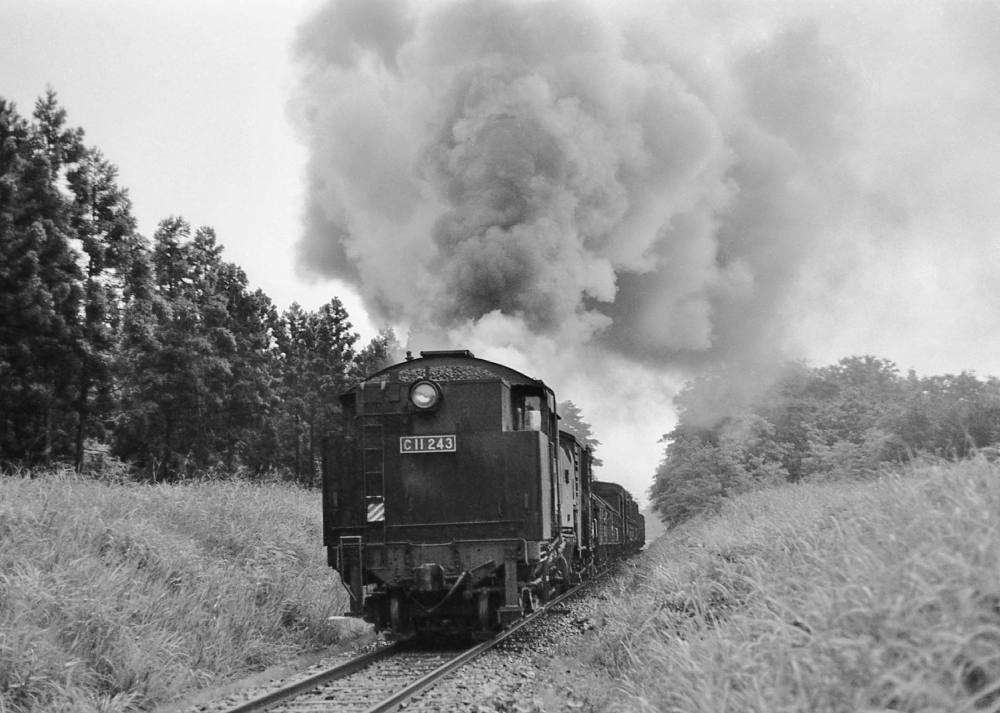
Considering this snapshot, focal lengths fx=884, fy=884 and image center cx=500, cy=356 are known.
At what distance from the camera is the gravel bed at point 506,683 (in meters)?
7.57

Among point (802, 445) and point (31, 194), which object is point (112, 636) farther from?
point (802, 445)

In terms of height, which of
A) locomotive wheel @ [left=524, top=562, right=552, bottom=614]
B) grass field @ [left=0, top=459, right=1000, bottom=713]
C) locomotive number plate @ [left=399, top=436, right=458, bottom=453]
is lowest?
locomotive wheel @ [left=524, top=562, right=552, bottom=614]

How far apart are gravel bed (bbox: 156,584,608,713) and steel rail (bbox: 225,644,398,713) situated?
0.83ft

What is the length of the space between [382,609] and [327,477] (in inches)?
72.7

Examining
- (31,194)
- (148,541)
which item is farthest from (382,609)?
(31,194)

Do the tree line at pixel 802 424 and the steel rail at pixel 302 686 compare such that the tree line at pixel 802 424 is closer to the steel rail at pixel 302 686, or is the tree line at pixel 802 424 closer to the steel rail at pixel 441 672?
the steel rail at pixel 441 672

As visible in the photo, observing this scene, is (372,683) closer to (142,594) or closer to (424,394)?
(142,594)

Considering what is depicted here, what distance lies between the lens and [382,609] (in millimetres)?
11367

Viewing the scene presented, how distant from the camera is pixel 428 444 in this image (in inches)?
432

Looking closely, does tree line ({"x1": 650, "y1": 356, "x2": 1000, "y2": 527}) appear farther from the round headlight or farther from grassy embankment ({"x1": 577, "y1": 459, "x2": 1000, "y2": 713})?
grassy embankment ({"x1": 577, "y1": 459, "x2": 1000, "y2": 713})

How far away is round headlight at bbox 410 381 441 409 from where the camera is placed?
11.1 m

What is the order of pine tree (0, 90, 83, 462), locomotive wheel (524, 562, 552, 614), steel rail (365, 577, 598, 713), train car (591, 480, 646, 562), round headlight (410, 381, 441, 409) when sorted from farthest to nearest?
1. pine tree (0, 90, 83, 462)
2. train car (591, 480, 646, 562)
3. locomotive wheel (524, 562, 552, 614)
4. round headlight (410, 381, 441, 409)
5. steel rail (365, 577, 598, 713)

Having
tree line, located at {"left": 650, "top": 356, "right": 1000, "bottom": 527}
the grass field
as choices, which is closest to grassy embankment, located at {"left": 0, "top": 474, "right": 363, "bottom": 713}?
the grass field

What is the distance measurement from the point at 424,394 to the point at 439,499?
1.31 m
